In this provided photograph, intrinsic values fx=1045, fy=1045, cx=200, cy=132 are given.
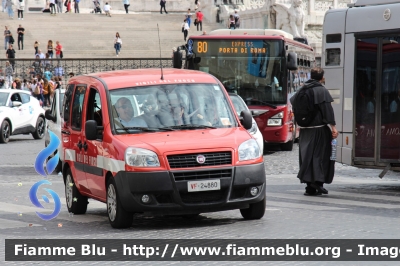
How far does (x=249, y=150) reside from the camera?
10547 millimetres

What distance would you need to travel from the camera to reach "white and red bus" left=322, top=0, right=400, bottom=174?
14.1 meters

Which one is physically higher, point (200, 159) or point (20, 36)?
point (20, 36)

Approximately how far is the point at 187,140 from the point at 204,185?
50 centimetres

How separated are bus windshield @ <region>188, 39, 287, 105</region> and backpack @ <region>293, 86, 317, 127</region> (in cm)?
893

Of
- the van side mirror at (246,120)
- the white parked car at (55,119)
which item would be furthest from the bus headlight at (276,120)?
the van side mirror at (246,120)

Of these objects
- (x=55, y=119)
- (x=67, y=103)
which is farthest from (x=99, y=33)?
(x=67, y=103)

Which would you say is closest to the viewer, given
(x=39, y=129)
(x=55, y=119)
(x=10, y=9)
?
(x=55, y=119)

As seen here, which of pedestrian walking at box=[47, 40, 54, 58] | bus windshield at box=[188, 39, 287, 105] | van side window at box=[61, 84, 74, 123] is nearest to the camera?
van side window at box=[61, 84, 74, 123]

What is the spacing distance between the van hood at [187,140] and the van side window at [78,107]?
123 cm

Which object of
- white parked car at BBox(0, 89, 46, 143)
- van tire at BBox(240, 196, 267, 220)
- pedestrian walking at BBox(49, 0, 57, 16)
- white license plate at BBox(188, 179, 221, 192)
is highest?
pedestrian walking at BBox(49, 0, 57, 16)

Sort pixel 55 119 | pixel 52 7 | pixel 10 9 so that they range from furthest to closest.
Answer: pixel 52 7, pixel 10 9, pixel 55 119

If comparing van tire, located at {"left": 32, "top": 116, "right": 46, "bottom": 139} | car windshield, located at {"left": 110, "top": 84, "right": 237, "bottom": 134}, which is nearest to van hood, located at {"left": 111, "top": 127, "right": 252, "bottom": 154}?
car windshield, located at {"left": 110, "top": 84, "right": 237, "bottom": 134}

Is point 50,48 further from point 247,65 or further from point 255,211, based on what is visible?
point 255,211

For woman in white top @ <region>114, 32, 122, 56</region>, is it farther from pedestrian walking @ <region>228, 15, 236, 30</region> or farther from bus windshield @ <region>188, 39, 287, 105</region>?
bus windshield @ <region>188, 39, 287, 105</region>
